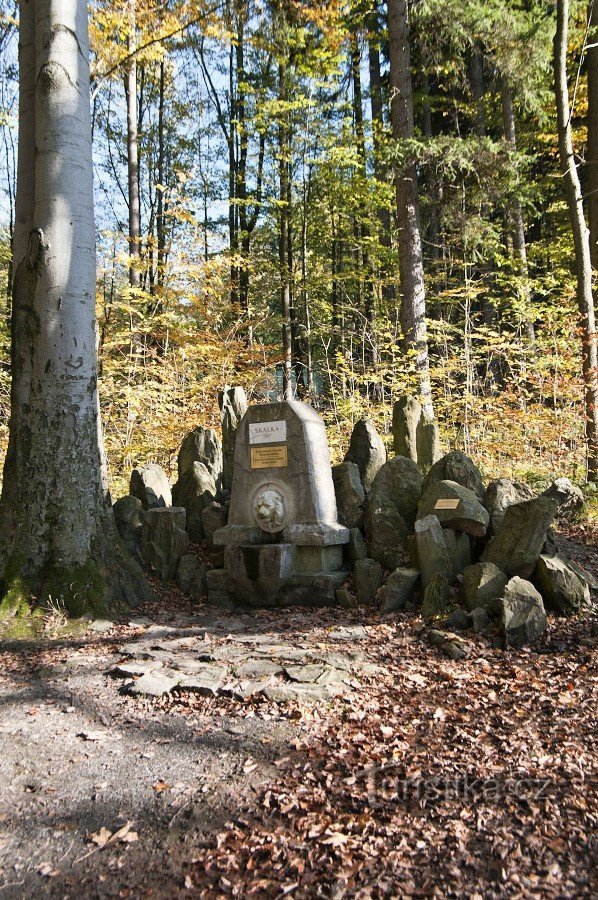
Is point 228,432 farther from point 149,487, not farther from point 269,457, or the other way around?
point 269,457

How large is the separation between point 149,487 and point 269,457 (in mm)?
1761

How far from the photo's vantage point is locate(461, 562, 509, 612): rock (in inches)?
201

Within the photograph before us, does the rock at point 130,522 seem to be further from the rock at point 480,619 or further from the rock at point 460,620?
the rock at point 480,619

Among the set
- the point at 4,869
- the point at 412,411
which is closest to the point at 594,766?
the point at 4,869

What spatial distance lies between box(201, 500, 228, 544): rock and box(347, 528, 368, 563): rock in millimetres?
1511

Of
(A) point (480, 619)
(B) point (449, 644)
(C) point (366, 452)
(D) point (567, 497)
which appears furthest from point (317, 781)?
→ (D) point (567, 497)

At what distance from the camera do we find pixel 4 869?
95.8 inches

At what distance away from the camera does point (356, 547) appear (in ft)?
21.1

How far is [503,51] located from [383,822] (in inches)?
543

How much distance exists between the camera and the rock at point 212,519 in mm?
7281

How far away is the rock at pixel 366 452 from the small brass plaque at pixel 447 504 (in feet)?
4.35

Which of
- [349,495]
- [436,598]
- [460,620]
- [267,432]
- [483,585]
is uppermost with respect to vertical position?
[267,432]

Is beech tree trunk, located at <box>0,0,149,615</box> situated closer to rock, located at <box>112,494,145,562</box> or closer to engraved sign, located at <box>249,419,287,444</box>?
rock, located at <box>112,494,145,562</box>

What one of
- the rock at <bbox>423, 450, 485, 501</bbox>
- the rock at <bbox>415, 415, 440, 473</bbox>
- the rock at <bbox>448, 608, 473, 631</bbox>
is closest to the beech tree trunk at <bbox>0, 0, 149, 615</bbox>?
the rock at <bbox>448, 608, 473, 631</bbox>
